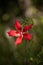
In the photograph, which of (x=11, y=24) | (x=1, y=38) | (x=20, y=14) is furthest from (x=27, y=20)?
(x=20, y=14)

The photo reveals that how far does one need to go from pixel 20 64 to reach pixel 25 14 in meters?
1.31

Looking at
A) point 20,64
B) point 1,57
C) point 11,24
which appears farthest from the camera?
point 11,24

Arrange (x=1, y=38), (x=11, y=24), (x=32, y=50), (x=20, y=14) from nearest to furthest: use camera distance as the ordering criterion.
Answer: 1. (x=32, y=50)
2. (x=1, y=38)
3. (x=11, y=24)
4. (x=20, y=14)

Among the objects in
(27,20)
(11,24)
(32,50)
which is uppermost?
(27,20)

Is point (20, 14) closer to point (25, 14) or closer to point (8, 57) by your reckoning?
point (25, 14)

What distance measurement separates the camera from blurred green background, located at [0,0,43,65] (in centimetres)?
235

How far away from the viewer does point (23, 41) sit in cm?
265

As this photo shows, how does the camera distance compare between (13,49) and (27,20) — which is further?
(13,49)

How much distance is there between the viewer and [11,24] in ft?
11.9

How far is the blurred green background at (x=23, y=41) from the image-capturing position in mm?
2346

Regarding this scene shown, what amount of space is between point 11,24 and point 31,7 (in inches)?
16.9

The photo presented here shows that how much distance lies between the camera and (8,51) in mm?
2908

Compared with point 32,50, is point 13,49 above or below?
below

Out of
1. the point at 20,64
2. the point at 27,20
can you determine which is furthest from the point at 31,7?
the point at 27,20
